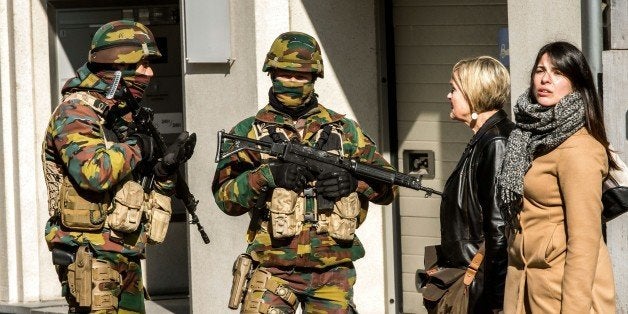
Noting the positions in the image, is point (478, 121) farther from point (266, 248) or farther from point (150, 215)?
point (150, 215)

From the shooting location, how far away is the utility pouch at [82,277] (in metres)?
6.93

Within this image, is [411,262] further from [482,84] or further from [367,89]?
[482,84]

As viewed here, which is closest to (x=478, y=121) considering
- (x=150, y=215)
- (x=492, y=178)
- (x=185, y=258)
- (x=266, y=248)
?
(x=492, y=178)

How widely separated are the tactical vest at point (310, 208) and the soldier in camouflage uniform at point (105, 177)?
1.88 ft

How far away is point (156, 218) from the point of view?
286 inches

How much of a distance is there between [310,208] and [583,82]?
2066mm

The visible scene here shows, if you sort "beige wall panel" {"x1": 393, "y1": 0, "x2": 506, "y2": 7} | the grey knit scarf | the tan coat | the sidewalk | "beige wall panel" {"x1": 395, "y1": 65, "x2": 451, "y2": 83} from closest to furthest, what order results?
the tan coat < the grey knit scarf < "beige wall panel" {"x1": 393, "y1": 0, "x2": 506, "y2": 7} < "beige wall panel" {"x1": 395, "y1": 65, "x2": 451, "y2": 83} < the sidewalk

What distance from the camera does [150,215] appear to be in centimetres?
725

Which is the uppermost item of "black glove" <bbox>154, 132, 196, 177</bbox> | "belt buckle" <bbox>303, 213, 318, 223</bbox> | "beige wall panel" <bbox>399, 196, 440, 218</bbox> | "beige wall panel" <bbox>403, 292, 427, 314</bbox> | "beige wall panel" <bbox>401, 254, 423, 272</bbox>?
"black glove" <bbox>154, 132, 196, 177</bbox>

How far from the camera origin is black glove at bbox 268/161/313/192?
662cm

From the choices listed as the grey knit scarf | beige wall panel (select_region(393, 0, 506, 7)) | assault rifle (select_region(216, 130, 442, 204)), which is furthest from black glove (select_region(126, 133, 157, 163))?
beige wall panel (select_region(393, 0, 506, 7))

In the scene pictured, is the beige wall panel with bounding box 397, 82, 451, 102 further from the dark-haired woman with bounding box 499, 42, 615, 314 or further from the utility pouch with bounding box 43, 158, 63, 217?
the dark-haired woman with bounding box 499, 42, 615, 314

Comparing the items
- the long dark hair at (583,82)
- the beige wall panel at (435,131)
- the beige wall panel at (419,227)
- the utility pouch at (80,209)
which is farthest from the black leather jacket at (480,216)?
the beige wall panel at (419,227)

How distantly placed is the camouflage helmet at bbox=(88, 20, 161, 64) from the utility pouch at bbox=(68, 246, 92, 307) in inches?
38.0
